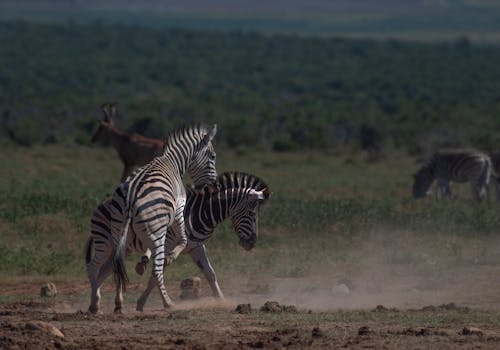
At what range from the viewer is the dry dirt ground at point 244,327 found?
7.99 meters

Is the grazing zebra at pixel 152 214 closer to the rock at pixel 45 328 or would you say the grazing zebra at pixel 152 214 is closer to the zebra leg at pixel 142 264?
the zebra leg at pixel 142 264

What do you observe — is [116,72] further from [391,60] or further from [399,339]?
Result: [399,339]

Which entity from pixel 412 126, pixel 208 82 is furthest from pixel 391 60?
pixel 412 126

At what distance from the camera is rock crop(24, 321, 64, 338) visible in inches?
316

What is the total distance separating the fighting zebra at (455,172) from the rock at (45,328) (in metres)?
→ 14.0

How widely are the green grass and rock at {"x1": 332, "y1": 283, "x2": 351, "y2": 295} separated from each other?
1.05 meters

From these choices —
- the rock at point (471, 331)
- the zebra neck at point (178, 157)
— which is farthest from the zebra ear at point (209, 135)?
the rock at point (471, 331)

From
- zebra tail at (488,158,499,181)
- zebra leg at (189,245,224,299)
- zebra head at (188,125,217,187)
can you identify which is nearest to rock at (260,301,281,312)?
zebra leg at (189,245,224,299)

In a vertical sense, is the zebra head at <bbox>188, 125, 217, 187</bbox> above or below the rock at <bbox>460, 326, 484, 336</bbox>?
above

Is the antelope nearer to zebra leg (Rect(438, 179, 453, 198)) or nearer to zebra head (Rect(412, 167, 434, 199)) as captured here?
zebra head (Rect(412, 167, 434, 199))

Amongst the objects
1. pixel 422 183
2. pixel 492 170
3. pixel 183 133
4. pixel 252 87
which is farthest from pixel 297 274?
pixel 252 87

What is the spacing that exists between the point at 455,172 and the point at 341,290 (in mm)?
10555

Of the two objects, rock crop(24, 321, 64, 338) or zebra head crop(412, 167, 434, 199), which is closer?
rock crop(24, 321, 64, 338)

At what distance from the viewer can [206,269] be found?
10711 millimetres
